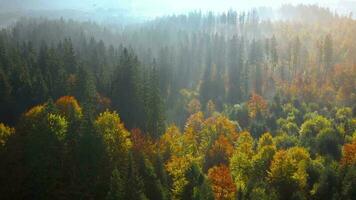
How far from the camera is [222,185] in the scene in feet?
216

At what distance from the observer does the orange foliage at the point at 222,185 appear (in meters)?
64.9

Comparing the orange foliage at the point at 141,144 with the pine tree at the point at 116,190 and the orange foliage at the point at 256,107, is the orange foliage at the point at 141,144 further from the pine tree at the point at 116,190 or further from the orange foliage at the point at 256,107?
the orange foliage at the point at 256,107

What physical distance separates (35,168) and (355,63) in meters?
139

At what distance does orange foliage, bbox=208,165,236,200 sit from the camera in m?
64.9

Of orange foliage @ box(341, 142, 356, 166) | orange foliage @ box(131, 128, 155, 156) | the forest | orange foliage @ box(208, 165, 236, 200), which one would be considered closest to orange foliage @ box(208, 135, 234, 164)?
the forest

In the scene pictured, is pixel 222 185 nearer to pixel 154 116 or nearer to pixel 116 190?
pixel 116 190

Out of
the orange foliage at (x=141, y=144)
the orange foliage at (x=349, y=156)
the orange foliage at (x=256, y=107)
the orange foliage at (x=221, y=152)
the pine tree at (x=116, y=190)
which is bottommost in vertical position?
the orange foliage at (x=256, y=107)

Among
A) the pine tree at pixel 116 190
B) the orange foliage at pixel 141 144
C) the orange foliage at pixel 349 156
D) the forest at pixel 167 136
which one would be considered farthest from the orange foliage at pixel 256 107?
the pine tree at pixel 116 190

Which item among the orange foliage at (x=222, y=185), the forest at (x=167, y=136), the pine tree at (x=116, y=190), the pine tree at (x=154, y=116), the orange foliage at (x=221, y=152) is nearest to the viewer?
the pine tree at (x=116, y=190)

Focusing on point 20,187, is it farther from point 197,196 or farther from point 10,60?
point 10,60

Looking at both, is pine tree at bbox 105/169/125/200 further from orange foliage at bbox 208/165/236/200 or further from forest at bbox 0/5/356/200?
orange foliage at bbox 208/165/236/200

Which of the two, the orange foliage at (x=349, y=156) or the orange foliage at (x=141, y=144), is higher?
the orange foliage at (x=141, y=144)

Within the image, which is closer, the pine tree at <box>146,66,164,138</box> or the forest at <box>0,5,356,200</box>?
the forest at <box>0,5,356,200</box>

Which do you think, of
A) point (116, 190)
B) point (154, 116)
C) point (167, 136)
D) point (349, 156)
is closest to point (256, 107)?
point (154, 116)
